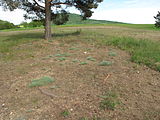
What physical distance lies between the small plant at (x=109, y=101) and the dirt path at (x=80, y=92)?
0.19 ft

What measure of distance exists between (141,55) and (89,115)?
3.72 m

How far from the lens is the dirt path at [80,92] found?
2.24 m

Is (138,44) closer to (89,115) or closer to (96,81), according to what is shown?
(96,81)

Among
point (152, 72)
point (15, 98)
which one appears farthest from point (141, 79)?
point (15, 98)

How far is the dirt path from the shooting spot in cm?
224

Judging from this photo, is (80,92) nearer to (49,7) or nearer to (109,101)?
(109,101)

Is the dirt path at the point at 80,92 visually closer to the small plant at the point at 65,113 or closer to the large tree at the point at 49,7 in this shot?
the small plant at the point at 65,113

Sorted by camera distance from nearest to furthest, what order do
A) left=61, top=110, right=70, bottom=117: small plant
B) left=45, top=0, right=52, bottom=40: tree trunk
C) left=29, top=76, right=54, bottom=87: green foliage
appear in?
left=61, top=110, right=70, bottom=117: small plant
left=29, top=76, right=54, bottom=87: green foliage
left=45, top=0, right=52, bottom=40: tree trunk

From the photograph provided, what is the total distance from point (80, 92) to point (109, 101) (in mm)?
631

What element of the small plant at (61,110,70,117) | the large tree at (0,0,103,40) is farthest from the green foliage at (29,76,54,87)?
the large tree at (0,0,103,40)

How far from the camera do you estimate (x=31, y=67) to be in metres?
4.49

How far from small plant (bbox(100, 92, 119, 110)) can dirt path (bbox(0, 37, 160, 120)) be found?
0.19 feet

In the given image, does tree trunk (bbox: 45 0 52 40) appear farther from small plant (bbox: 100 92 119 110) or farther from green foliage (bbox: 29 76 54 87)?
small plant (bbox: 100 92 119 110)

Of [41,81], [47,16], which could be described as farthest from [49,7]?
[41,81]
